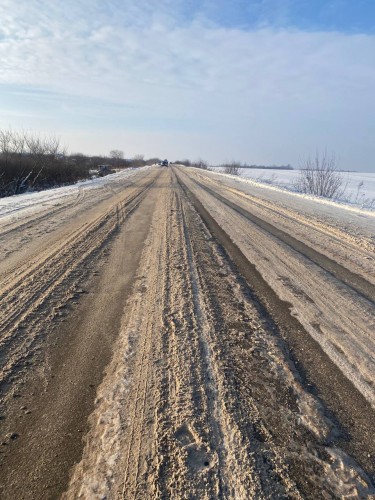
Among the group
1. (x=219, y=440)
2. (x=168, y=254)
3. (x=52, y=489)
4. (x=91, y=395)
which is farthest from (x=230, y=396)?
(x=168, y=254)

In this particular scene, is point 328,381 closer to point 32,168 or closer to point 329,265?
point 329,265

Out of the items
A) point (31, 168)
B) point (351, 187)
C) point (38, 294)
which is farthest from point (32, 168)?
point (351, 187)

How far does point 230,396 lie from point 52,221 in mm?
7531

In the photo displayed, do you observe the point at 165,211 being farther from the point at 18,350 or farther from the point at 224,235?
the point at 18,350

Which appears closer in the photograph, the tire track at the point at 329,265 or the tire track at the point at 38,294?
the tire track at the point at 38,294

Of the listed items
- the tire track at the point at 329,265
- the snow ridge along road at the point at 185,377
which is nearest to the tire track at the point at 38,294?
the snow ridge along road at the point at 185,377

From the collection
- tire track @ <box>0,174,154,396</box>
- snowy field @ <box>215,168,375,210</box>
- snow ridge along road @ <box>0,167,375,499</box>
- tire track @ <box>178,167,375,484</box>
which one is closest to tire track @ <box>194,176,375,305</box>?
snow ridge along road @ <box>0,167,375,499</box>

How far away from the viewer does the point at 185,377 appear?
261cm

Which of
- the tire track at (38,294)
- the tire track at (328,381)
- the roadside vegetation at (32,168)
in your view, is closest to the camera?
the tire track at (328,381)

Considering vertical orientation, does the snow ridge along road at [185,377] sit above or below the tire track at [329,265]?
above

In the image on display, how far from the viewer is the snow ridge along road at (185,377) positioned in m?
1.84

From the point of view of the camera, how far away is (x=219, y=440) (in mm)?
2045

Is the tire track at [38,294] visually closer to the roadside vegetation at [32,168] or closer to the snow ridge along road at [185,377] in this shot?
the snow ridge along road at [185,377]

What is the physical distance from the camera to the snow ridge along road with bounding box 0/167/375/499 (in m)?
1.84
